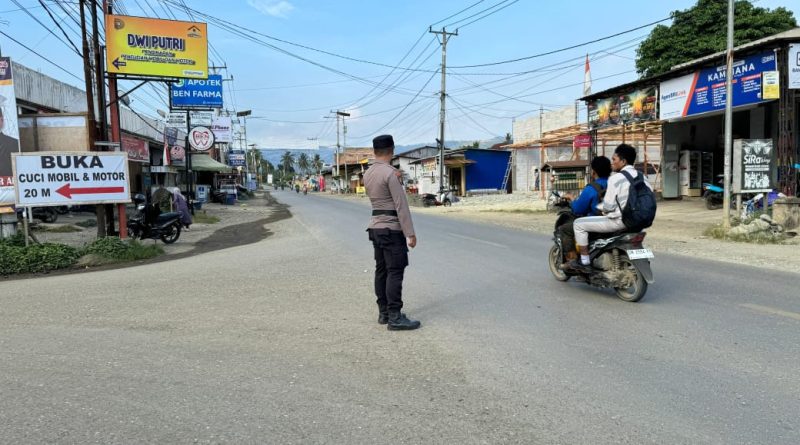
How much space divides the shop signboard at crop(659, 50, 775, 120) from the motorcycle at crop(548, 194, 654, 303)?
12.5m

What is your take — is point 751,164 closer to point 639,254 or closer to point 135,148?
point 639,254

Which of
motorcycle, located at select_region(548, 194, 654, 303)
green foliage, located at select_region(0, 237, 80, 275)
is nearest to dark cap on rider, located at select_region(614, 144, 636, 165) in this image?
motorcycle, located at select_region(548, 194, 654, 303)

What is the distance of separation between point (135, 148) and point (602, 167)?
76.7 feet

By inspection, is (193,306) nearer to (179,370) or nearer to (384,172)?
(179,370)

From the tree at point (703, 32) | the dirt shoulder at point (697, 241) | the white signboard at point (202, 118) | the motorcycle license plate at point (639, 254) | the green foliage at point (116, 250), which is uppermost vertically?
the tree at point (703, 32)

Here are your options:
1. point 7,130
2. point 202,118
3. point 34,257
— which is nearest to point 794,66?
point 34,257

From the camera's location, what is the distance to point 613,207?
20.5 ft

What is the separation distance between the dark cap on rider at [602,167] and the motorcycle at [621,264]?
765 millimetres

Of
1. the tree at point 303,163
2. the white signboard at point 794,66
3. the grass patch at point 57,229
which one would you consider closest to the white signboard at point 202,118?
the grass patch at point 57,229

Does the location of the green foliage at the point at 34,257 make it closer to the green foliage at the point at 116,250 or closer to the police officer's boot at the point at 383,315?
the green foliage at the point at 116,250

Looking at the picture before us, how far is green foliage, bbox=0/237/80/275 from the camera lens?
9391 millimetres

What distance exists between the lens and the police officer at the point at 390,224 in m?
5.18

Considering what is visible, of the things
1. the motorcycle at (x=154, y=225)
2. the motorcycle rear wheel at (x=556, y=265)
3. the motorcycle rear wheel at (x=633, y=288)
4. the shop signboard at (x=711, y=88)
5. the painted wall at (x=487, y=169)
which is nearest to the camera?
the motorcycle rear wheel at (x=633, y=288)

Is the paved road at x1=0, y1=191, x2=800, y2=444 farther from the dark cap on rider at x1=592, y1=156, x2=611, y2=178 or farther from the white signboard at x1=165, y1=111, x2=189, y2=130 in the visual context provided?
the white signboard at x1=165, y1=111, x2=189, y2=130
